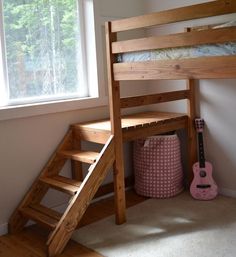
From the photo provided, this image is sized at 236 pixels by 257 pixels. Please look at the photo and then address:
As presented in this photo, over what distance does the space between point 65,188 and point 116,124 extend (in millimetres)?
604

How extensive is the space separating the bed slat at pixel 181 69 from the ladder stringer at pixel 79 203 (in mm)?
521

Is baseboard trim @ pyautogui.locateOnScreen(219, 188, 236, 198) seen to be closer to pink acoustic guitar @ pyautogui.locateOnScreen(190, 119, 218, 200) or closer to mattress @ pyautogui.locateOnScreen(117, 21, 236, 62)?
pink acoustic guitar @ pyautogui.locateOnScreen(190, 119, 218, 200)

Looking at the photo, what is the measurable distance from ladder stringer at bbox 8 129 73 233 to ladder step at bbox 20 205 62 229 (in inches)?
2.5

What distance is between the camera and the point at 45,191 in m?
2.99

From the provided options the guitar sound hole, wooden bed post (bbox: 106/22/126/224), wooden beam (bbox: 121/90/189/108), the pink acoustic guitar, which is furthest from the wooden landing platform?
the guitar sound hole

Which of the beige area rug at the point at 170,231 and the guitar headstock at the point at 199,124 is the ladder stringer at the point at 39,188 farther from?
the guitar headstock at the point at 199,124

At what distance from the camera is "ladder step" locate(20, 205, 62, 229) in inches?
102

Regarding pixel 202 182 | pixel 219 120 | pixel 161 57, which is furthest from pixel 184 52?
pixel 202 182

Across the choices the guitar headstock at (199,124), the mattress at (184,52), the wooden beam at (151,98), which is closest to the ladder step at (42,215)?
the wooden beam at (151,98)

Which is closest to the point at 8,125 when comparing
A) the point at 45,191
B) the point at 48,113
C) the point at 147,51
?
the point at 48,113

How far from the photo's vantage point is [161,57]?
238 cm

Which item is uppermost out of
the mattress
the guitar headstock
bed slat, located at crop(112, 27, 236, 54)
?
bed slat, located at crop(112, 27, 236, 54)

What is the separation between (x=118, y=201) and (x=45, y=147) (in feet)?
2.44

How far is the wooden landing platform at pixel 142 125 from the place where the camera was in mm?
2982
